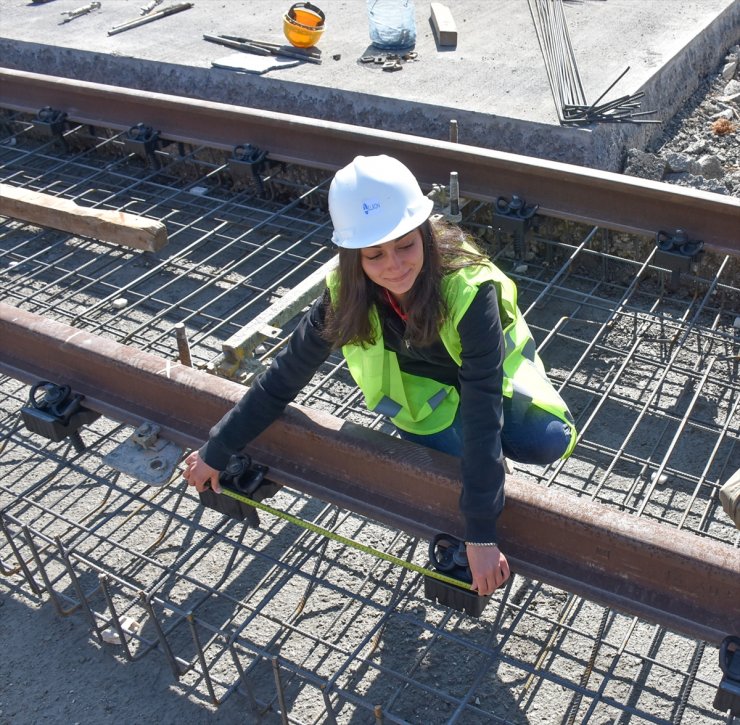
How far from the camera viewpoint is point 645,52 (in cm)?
710

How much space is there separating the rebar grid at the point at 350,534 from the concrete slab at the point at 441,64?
1.01 m

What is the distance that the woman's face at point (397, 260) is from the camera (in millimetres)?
2891

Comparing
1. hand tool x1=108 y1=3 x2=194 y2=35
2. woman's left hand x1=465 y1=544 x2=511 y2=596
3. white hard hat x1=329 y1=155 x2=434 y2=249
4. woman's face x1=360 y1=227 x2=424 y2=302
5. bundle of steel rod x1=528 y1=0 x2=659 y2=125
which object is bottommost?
bundle of steel rod x1=528 y1=0 x2=659 y2=125

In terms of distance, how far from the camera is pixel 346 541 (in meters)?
3.08

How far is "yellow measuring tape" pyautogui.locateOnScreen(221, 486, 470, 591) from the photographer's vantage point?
2.84 meters

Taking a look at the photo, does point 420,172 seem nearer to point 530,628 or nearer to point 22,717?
point 530,628

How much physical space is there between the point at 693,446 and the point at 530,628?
1288 millimetres

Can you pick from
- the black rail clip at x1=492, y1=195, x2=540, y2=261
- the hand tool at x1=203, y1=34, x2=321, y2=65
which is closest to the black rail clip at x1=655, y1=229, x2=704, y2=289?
the black rail clip at x1=492, y1=195, x2=540, y2=261

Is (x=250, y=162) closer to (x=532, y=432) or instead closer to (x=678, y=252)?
(x=678, y=252)

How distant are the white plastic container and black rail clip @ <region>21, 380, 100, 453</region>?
495 centimetres

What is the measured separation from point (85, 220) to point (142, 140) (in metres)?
1.29

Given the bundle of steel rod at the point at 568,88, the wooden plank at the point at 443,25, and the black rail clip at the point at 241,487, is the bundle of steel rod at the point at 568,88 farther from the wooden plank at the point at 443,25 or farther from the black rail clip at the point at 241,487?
the black rail clip at the point at 241,487

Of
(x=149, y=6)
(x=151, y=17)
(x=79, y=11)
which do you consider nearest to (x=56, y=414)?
(x=151, y=17)

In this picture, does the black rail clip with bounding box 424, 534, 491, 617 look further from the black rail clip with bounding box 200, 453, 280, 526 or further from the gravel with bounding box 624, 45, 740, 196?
the gravel with bounding box 624, 45, 740, 196
